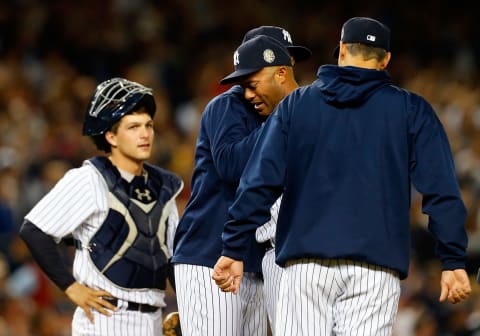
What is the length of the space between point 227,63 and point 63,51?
1691 mm

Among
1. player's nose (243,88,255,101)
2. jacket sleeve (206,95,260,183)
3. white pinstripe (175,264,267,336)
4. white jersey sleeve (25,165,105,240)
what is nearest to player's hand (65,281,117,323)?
white jersey sleeve (25,165,105,240)

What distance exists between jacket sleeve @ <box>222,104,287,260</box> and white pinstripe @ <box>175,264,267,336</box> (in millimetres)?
542

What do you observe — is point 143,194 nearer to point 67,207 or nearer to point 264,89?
point 67,207

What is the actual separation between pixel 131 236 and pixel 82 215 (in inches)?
9.6

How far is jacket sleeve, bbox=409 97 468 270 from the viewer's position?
4246mm

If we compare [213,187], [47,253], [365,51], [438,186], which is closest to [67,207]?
[47,253]

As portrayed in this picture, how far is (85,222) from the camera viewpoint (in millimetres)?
5363

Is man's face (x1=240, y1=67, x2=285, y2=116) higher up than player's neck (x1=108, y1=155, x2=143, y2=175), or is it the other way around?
man's face (x1=240, y1=67, x2=285, y2=116)

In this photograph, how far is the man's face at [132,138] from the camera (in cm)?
545

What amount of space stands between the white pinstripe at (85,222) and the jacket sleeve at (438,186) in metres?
1.62

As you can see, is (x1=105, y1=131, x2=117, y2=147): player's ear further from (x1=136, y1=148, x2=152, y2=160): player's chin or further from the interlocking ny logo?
the interlocking ny logo

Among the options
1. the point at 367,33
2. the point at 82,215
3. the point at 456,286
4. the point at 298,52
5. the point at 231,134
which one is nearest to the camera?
the point at 456,286

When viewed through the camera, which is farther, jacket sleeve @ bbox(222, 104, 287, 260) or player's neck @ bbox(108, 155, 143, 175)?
player's neck @ bbox(108, 155, 143, 175)

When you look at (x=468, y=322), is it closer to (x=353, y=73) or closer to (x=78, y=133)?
(x=353, y=73)
